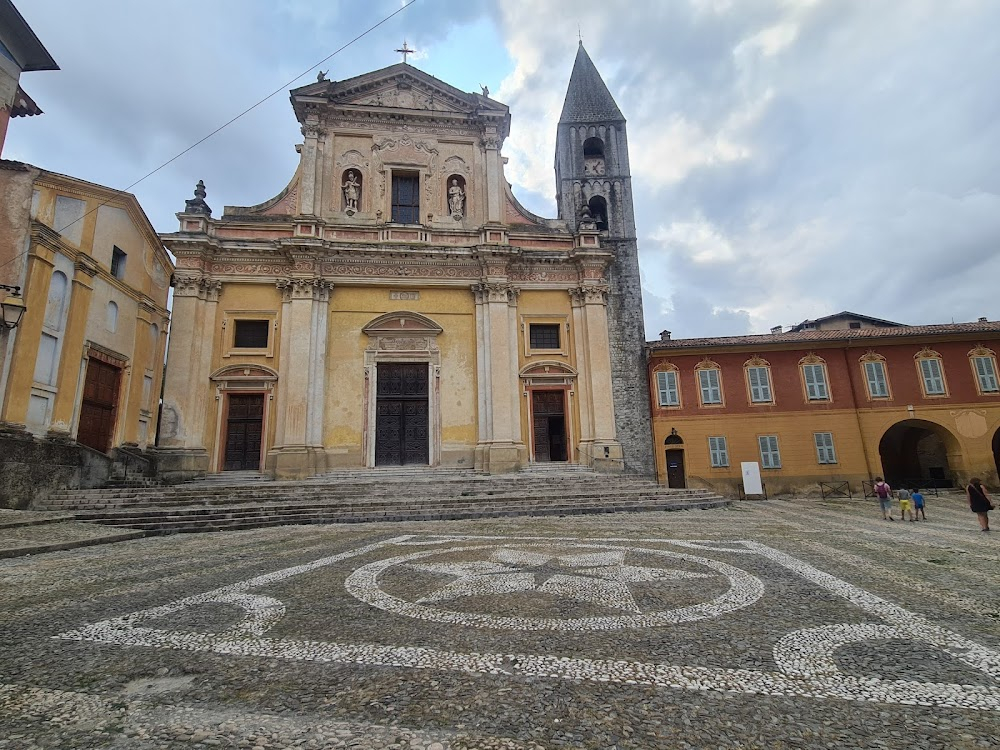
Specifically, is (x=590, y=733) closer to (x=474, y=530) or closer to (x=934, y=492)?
(x=474, y=530)

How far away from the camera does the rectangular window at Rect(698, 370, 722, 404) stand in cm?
2045

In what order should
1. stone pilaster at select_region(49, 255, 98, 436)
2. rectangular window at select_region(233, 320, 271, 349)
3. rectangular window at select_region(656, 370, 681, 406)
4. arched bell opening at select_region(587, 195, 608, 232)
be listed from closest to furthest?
stone pilaster at select_region(49, 255, 98, 436) < rectangular window at select_region(233, 320, 271, 349) < rectangular window at select_region(656, 370, 681, 406) < arched bell opening at select_region(587, 195, 608, 232)

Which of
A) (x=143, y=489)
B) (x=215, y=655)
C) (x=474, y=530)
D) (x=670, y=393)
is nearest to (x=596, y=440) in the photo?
(x=670, y=393)

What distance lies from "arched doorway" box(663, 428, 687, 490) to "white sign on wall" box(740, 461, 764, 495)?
7.53 ft

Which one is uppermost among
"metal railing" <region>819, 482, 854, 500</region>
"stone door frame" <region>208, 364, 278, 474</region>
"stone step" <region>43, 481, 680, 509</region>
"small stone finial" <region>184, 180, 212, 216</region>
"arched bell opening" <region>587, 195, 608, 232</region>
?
"arched bell opening" <region>587, 195, 608, 232</region>

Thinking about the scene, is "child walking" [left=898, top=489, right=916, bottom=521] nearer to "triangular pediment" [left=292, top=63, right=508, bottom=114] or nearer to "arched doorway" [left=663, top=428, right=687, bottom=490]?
"arched doorway" [left=663, top=428, right=687, bottom=490]

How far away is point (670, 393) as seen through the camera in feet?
67.6

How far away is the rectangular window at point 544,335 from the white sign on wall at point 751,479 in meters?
8.77

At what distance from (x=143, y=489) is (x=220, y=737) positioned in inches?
527

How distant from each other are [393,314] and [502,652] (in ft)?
51.9

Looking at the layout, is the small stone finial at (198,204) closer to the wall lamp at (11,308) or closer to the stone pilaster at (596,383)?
the wall lamp at (11,308)

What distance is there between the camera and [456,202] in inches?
763

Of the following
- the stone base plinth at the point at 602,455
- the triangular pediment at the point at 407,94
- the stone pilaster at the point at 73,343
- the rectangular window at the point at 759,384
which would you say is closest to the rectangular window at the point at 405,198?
the triangular pediment at the point at 407,94

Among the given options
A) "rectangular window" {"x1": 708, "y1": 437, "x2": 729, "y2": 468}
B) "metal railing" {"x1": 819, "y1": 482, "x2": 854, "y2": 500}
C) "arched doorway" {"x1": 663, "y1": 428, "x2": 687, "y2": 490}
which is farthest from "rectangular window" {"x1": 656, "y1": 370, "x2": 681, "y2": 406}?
"metal railing" {"x1": 819, "y1": 482, "x2": 854, "y2": 500}
